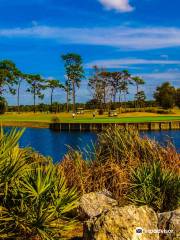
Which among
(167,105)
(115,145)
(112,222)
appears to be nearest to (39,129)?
(167,105)

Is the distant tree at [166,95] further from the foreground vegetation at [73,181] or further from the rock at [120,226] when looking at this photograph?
the rock at [120,226]

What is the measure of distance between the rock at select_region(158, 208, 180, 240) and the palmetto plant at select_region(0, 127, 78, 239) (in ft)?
5.28

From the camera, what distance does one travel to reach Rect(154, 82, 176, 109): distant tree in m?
122

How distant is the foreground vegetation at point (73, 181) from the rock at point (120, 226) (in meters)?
1.19

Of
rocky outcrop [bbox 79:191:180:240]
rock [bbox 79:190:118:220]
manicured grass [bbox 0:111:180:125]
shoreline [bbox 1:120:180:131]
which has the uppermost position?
rocky outcrop [bbox 79:191:180:240]

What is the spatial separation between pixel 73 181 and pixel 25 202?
11.2 ft

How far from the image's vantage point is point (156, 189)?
10.3 m

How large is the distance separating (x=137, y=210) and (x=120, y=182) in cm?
425

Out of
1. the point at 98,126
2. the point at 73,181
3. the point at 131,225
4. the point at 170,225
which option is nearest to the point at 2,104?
the point at 98,126

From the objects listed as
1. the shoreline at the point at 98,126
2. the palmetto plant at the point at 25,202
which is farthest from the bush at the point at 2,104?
the palmetto plant at the point at 25,202

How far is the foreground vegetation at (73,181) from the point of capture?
806 cm

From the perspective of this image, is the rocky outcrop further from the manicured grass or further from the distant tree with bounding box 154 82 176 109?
the distant tree with bounding box 154 82 176 109

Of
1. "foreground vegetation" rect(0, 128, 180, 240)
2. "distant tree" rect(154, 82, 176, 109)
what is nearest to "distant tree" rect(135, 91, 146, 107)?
"distant tree" rect(154, 82, 176, 109)

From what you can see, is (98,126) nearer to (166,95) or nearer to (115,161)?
(166,95)
